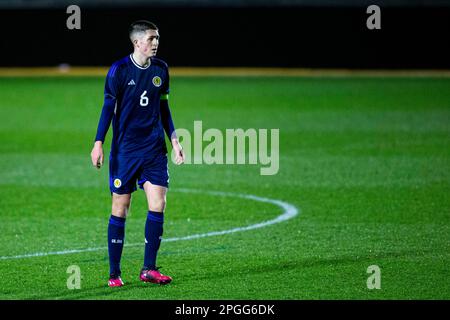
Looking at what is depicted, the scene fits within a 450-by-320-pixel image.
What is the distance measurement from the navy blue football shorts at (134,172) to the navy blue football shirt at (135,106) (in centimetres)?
5

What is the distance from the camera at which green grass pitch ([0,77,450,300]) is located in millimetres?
7668

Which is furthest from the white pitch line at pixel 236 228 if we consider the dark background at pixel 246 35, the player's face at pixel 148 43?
the dark background at pixel 246 35

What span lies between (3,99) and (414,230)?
49.5 ft

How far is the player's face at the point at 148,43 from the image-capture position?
24.4 feet

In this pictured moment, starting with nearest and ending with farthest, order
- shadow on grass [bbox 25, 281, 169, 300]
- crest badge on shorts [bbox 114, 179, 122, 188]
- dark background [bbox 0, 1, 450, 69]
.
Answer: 1. shadow on grass [bbox 25, 281, 169, 300]
2. crest badge on shorts [bbox 114, 179, 122, 188]
3. dark background [bbox 0, 1, 450, 69]

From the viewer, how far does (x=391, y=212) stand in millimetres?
10625

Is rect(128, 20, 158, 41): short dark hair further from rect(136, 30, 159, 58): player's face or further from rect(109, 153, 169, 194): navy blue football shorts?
rect(109, 153, 169, 194): navy blue football shorts

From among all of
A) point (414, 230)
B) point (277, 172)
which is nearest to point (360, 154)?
point (277, 172)

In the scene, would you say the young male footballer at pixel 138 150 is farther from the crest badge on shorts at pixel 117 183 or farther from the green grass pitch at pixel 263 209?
the green grass pitch at pixel 263 209

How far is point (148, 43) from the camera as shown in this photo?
745cm

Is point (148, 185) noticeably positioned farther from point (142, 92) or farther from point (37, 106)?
point (37, 106)

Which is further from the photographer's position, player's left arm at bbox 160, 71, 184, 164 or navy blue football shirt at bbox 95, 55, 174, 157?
player's left arm at bbox 160, 71, 184, 164

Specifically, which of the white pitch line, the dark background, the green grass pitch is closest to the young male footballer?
the green grass pitch

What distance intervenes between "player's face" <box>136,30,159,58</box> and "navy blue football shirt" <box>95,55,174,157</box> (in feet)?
0.48
